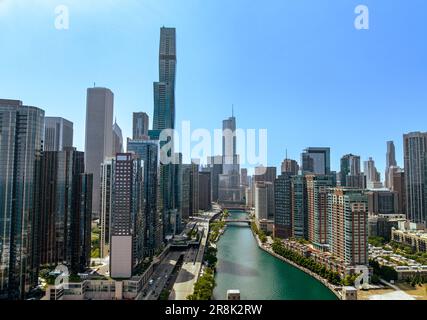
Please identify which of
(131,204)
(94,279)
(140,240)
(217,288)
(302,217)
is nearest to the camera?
(94,279)

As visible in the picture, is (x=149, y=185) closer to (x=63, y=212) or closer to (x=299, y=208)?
(x=63, y=212)

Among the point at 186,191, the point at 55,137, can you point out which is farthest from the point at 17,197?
the point at 186,191

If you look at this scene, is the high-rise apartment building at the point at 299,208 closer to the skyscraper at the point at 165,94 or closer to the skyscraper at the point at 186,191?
the skyscraper at the point at 186,191

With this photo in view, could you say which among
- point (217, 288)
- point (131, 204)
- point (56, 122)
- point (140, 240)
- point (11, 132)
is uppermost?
point (56, 122)

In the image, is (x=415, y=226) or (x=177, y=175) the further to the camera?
(x=177, y=175)

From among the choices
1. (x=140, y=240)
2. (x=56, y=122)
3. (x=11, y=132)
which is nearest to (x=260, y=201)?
(x=140, y=240)

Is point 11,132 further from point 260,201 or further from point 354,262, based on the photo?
point 260,201

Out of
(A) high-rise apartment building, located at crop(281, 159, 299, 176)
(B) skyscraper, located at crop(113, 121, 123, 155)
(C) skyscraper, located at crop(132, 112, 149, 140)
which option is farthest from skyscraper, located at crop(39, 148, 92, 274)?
(A) high-rise apartment building, located at crop(281, 159, 299, 176)
